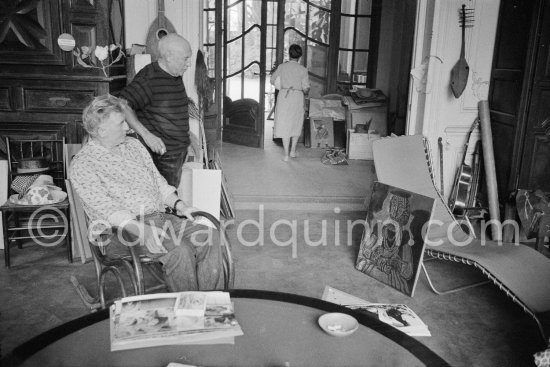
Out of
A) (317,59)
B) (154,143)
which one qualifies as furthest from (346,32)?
(154,143)

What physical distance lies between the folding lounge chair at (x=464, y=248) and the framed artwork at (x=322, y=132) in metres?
3.91

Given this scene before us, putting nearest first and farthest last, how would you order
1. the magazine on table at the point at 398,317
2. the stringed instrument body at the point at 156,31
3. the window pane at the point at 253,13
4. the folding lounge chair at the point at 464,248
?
the magazine on table at the point at 398,317 < the folding lounge chair at the point at 464,248 < the stringed instrument body at the point at 156,31 < the window pane at the point at 253,13

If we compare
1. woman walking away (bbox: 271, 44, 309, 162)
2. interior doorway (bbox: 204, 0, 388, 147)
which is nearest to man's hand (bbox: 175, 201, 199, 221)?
woman walking away (bbox: 271, 44, 309, 162)

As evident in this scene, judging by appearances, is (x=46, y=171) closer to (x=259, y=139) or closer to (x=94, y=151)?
(x=94, y=151)

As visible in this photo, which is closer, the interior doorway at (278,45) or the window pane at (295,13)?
the interior doorway at (278,45)

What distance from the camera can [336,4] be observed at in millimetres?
8047

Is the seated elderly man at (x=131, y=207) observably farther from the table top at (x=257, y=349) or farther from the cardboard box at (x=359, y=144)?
the cardboard box at (x=359, y=144)

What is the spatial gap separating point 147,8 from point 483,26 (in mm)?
3077

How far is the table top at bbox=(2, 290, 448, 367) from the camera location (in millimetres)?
1688

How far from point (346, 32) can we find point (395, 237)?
18.2 feet

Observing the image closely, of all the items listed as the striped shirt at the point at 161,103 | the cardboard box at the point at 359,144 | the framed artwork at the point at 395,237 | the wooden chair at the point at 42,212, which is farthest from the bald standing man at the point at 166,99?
the cardboard box at the point at 359,144

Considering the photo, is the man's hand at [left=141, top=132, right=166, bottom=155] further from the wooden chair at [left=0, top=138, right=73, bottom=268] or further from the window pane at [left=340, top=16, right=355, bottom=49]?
the window pane at [left=340, top=16, right=355, bottom=49]

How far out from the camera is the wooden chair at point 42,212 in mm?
3820

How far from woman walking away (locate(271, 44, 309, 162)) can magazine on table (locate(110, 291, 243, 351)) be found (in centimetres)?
508
